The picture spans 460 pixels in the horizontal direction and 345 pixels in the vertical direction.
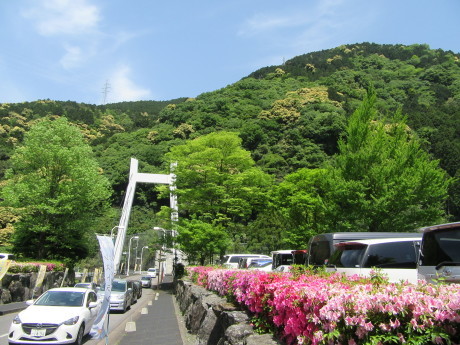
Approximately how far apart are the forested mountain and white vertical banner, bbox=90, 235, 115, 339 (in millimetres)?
37899

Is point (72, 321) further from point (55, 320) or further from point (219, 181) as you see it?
point (219, 181)

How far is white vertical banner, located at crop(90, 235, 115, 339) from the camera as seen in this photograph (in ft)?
23.7

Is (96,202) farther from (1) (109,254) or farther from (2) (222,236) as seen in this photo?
(1) (109,254)

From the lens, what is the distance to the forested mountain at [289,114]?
189 feet

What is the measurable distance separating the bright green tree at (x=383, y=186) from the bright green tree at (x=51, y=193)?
18405 mm

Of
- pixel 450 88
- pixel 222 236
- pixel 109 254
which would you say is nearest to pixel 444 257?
pixel 109 254

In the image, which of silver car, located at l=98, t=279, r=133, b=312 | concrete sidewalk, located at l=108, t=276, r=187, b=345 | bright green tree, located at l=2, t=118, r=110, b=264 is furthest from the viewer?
bright green tree, located at l=2, t=118, r=110, b=264

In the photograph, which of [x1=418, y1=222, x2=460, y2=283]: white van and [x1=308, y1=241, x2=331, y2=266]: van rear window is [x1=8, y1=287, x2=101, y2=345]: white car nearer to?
[x1=308, y1=241, x2=331, y2=266]: van rear window

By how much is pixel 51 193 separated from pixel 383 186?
22.7 metres

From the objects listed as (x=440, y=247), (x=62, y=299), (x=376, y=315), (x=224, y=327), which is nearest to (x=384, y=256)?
(x=440, y=247)

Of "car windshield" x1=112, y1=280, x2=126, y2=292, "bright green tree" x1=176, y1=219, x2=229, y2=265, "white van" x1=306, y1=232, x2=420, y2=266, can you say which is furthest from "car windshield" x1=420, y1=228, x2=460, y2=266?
"bright green tree" x1=176, y1=219, x2=229, y2=265

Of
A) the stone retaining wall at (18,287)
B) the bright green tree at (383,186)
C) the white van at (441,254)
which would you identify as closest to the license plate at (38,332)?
the white van at (441,254)

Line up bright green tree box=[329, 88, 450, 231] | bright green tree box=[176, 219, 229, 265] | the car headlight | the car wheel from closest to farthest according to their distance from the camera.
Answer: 1. the car headlight
2. the car wheel
3. bright green tree box=[329, 88, 450, 231]
4. bright green tree box=[176, 219, 229, 265]

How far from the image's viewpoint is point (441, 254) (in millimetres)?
5457
